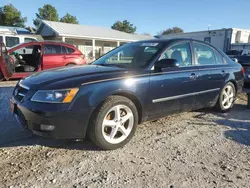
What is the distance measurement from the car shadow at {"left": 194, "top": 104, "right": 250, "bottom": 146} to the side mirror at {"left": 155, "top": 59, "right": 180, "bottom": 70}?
4.74ft

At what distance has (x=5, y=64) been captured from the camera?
25.7ft

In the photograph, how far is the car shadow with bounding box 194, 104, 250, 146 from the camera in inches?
148

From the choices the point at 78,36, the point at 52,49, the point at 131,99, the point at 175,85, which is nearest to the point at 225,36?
the point at 78,36

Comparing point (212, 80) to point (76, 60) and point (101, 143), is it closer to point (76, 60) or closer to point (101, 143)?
point (101, 143)

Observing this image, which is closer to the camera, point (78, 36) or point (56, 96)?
point (56, 96)

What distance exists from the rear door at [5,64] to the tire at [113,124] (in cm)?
601

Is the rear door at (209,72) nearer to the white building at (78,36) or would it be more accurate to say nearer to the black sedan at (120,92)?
the black sedan at (120,92)

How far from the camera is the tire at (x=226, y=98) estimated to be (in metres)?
4.99

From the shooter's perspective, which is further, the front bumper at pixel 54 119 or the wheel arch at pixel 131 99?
the wheel arch at pixel 131 99

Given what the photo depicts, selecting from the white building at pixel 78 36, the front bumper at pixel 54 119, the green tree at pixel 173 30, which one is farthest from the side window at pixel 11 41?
the green tree at pixel 173 30

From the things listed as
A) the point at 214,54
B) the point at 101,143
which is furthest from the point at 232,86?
the point at 101,143

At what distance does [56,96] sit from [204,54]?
3117 millimetres

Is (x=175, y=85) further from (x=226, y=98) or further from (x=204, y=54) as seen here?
(x=226, y=98)

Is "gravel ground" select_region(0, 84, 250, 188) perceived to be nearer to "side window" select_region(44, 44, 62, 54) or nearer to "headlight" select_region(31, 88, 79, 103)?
"headlight" select_region(31, 88, 79, 103)
